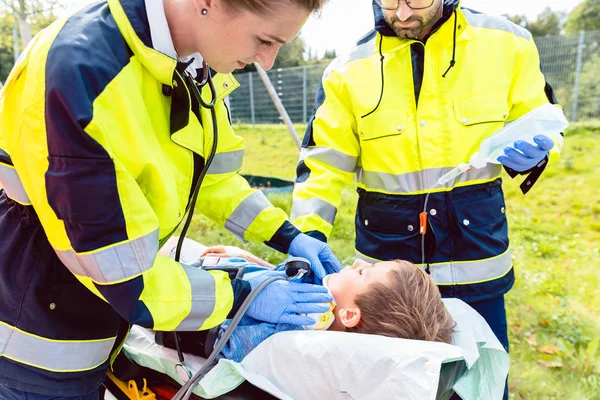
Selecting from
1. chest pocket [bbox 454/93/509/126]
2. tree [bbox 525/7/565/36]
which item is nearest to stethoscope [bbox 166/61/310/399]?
chest pocket [bbox 454/93/509/126]

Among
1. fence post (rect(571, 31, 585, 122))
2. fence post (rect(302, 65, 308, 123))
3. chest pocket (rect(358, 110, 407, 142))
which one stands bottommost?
fence post (rect(302, 65, 308, 123))

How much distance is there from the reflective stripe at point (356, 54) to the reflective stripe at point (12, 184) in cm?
151

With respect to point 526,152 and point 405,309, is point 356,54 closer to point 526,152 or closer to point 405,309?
point 526,152

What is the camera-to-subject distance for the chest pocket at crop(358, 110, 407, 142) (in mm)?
2271

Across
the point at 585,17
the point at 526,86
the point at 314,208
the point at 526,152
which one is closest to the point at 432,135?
the point at 526,152

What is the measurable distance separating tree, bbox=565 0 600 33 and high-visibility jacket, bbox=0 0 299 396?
119 ft

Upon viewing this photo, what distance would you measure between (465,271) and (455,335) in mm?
372

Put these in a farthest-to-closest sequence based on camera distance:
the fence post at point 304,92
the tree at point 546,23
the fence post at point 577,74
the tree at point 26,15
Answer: the tree at point 546,23, the fence post at point 304,92, the fence post at point 577,74, the tree at point 26,15

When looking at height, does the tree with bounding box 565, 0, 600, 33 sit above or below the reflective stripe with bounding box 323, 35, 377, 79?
below

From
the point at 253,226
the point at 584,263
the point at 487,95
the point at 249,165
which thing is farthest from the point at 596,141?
the point at 253,226

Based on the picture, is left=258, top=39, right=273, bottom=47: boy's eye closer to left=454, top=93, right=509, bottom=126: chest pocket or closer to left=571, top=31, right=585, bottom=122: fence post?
left=454, top=93, right=509, bottom=126: chest pocket

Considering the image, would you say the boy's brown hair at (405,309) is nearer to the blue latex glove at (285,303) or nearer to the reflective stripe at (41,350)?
the blue latex glove at (285,303)

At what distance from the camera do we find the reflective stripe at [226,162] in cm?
194

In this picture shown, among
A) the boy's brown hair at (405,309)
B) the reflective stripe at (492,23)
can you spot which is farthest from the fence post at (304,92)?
the boy's brown hair at (405,309)
